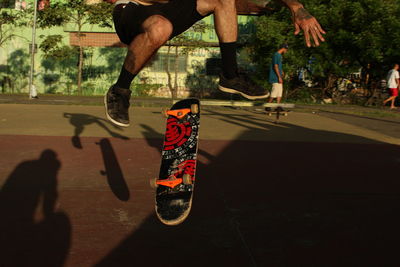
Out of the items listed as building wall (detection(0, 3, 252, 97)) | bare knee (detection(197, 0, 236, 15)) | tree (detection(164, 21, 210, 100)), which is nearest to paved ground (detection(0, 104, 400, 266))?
bare knee (detection(197, 0, 236, 15))

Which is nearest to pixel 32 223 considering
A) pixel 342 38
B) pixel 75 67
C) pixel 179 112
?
pixel 179 112

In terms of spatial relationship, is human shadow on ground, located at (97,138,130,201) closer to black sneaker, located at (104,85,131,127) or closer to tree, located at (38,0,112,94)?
black sneaker, located at (104,85,131,127)

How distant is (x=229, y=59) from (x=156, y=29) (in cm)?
84

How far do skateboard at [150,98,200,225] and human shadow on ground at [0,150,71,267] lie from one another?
72 centimetres

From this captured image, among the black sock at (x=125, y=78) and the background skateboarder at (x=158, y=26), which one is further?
the black sock at (x=125, y=78)

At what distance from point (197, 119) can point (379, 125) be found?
31.7 ft

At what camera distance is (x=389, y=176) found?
4.97 m

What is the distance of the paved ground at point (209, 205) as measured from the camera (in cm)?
260

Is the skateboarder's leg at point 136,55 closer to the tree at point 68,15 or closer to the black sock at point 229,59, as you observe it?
the black sock at point 229,59

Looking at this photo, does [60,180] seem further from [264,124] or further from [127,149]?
[264,124]

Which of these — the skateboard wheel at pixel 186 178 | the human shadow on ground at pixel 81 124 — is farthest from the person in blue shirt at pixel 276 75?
the skateboard wheel at pixel 186 178

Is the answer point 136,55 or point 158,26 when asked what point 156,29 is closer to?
point 158,26

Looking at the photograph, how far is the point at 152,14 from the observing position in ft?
8.13

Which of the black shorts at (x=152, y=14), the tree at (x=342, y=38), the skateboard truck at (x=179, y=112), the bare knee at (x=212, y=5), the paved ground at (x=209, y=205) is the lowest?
the paved ground at (x=209, y=205)
